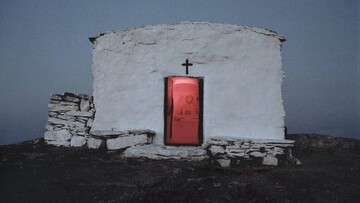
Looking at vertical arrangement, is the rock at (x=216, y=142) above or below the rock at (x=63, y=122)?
below

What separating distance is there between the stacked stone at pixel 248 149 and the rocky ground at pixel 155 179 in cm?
34

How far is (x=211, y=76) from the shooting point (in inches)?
287

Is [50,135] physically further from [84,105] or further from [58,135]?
[84,105]

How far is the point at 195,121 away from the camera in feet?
34.0

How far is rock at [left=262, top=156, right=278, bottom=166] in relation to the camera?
6430 millimetres

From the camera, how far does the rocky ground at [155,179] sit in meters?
4.00


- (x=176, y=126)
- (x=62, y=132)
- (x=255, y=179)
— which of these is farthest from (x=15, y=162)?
(x=176, y=126)

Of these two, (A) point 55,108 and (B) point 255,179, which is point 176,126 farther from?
(B) point 255,179

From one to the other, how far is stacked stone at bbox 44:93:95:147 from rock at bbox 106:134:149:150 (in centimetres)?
95

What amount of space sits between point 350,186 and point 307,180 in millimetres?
684

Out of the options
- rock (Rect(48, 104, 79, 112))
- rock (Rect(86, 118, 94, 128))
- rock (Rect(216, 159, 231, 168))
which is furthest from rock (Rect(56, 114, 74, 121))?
rock (Rect(216, 159, 231, 168))

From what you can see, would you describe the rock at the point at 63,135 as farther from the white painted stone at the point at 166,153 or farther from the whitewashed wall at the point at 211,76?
the white painted stone at the point at 166,153

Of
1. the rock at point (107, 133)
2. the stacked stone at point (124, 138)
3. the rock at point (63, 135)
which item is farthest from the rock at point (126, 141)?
the rock at point (63, 135)

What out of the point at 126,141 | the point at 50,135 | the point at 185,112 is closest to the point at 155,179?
the point at 126,141
